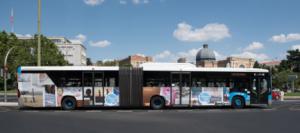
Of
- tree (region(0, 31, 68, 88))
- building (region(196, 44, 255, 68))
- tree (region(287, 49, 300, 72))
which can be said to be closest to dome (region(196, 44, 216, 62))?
building (region(196, 44, 255, 68))

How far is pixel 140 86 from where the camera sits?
69.5 ft

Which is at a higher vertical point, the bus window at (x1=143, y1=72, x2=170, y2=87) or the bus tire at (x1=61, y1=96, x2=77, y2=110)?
the bus window at (x1=143, y1=72, x2=170, y2=87)

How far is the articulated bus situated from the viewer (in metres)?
20.8

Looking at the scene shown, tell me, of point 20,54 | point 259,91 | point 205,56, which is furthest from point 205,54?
point 259,91

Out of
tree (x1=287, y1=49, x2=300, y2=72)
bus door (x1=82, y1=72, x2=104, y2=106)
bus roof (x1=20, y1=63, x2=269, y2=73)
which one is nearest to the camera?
bus roof (x1=20, y1=63, x2=269, y2=73)

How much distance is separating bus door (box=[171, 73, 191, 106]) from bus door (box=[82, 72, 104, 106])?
458cm

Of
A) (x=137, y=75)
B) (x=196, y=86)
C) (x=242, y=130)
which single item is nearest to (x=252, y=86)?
(x=196, y=86)

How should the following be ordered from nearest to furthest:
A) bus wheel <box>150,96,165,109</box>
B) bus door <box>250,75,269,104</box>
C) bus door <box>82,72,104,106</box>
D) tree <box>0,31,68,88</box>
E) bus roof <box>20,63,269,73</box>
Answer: bus roof <box>20,63,269,73</box> → bus door <box>82,72,104,106</box> → bus wheel <box>150,96,165,109</box> → bus door <box>250,75,269,104</box> → tree <box>0,31,68,88</box>

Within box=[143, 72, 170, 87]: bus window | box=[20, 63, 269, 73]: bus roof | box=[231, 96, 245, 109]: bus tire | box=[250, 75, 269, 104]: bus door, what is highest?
box=[20, 63, 269, 73]: bus roof

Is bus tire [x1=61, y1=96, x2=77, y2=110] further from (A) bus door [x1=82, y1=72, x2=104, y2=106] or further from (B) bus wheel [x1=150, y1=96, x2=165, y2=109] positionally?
(B) bus wheel [x1=150, y1=96, x2=165, y2=109]

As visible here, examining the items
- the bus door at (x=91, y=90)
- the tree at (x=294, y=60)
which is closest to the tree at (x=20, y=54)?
the bus door at (x=91, y=90)

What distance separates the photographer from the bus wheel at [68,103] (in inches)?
826

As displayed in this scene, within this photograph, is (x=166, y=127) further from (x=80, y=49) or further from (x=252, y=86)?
(x=80, y=49)

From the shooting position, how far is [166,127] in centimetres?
1261
